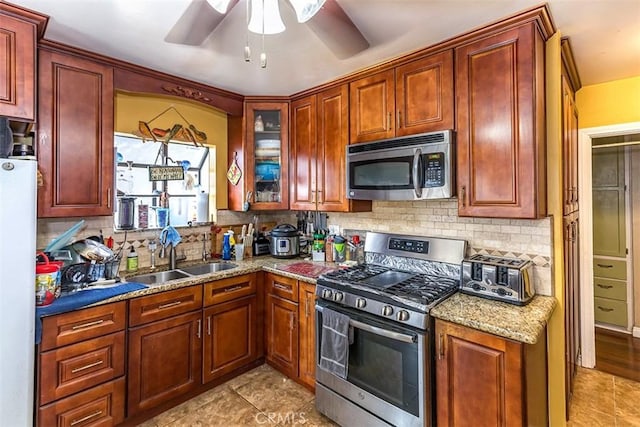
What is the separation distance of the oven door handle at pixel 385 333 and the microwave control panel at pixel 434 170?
3.01ft

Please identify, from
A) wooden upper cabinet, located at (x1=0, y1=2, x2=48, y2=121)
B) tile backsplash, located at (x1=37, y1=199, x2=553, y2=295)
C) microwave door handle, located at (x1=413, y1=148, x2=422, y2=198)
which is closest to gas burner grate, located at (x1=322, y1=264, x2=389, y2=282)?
tile backsplash, located at (x1=37, y1=199, x2=553, y2=295)

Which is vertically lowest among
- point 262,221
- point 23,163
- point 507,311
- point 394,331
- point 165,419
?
point 165,419

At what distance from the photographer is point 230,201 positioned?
3.25 meters

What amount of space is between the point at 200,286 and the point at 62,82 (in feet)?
5.23

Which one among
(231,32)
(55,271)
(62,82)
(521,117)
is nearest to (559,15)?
(521,117)

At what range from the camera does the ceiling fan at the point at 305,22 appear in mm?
1375

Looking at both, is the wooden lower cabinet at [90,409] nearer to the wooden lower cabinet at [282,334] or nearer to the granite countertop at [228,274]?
the granite countertop at [228,274]

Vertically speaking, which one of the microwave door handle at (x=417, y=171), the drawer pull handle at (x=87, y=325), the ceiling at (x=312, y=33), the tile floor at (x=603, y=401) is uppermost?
the ceiling at (x=312, y=33)

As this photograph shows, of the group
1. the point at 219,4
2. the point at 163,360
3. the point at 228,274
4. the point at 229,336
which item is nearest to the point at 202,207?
the point at 228,274

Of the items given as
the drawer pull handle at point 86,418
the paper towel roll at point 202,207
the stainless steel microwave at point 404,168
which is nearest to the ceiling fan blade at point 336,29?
the stainless steel microwave at point 404,168

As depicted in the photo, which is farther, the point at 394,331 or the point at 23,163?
the point at 394,331

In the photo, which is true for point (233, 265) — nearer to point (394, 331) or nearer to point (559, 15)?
point (394, 331)

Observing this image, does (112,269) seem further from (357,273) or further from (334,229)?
(334,229)

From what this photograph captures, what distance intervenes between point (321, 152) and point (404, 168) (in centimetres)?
89
